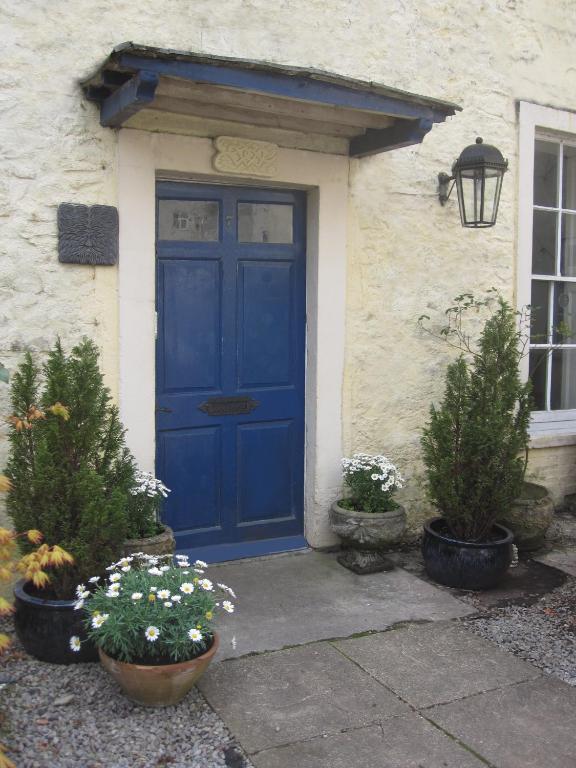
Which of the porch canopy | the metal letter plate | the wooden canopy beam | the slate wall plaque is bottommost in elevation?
the metal letter plate

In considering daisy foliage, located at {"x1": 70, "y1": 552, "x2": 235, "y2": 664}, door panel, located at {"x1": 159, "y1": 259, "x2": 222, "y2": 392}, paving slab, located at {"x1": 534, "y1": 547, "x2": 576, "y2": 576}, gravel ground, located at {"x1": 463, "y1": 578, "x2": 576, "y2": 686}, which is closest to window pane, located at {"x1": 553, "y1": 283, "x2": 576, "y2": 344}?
paving slab, located at {"x1": 534, "y1": 547, "x2": 576, "y2": 576}

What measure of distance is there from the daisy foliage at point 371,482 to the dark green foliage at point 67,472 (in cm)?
177

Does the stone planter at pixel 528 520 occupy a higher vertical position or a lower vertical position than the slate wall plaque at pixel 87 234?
lower

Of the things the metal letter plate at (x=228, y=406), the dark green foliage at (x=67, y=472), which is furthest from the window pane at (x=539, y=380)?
the dark green foliage at (x=67, y=472)

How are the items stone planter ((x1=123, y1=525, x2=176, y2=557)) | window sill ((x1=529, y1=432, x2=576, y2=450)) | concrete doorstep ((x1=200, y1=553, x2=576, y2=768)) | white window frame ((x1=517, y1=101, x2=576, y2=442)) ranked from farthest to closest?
window sill ((x1=529, y1=432, x2=576, y2=450))
white window frame ((x1=517, y1=101, x2=576, y2=442))
stone planter ((x1=123, y1=525, x2=176, y2=557))
concrete doorstep ((x1=200, y1=553, x2=576, y2=768))

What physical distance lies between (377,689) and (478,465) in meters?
1.73

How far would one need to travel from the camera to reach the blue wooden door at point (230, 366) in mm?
4812

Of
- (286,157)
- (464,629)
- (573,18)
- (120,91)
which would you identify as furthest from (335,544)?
(573,18)

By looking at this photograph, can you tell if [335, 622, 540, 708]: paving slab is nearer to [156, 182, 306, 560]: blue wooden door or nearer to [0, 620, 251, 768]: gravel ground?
[0, 620, 251, 768]: gravel ground

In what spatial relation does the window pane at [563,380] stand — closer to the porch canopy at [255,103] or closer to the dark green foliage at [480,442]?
the dark green foliage at [480,442]

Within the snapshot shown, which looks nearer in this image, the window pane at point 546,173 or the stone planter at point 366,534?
the stone planter at point 366,534

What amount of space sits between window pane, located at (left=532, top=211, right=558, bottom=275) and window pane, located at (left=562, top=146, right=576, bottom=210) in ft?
0.83

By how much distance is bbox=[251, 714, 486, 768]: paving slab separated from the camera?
296 cm

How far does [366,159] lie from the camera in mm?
5238
